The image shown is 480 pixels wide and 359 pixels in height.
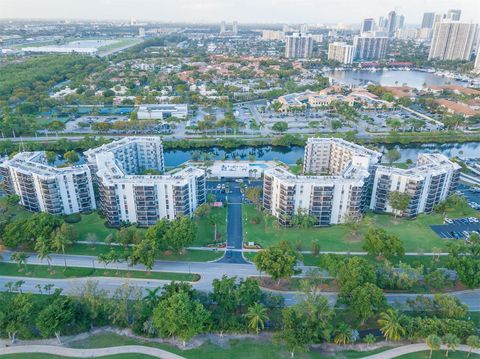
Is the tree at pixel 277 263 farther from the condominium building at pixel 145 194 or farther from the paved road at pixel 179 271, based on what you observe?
the condominium building at pixel 145 194

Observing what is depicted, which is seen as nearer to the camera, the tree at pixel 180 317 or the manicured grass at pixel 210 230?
the tree at pixel 180 317

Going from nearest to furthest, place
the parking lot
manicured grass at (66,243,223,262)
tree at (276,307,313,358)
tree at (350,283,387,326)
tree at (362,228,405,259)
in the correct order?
1. tree at (276,307,313,358)
2. tree at (350,283,387,326)
3. tree at (362,228,405,259)
4. manicured grass at (66,243,223,262)
5. the parking lot

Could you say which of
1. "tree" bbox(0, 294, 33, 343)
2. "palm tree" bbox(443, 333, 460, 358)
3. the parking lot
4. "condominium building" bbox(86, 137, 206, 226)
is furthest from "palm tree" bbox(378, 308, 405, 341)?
"tree" bbox(0, 294, 33, 343)

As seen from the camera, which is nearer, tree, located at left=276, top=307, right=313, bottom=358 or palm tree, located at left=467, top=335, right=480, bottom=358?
palm tree, located at left=467, top=335, right=480, bottom=358

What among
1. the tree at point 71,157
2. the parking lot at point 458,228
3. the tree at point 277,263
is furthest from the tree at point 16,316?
the parking lot at point 458,228

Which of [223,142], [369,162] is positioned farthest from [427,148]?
[223,142]

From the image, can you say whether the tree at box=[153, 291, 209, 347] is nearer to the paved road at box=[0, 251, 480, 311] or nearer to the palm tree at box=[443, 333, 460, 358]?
the paved road at box=[0, 251, 480, 311]
